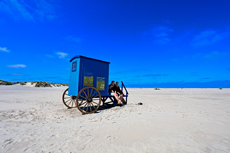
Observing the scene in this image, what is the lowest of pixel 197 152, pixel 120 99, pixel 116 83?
pixel 197 152

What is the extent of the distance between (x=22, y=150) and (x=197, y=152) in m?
4.67

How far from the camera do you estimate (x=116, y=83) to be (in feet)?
35.6

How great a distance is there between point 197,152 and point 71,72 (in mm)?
8243

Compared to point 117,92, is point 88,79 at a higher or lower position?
higher

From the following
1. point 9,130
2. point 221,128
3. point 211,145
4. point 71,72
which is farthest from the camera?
point 71,72

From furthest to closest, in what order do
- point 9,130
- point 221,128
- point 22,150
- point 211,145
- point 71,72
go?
point 71,72 < point 221,128 < point 9,130 < point 211,145 < point 22,150

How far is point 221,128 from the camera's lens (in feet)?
17.7

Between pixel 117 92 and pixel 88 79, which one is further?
pixel 117 92

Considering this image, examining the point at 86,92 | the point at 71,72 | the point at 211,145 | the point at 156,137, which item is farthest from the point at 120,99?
the point at 211,145

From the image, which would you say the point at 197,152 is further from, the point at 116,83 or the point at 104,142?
the point at 116,83

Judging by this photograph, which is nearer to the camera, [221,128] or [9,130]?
[9,130]

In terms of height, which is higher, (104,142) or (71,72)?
(71,72)

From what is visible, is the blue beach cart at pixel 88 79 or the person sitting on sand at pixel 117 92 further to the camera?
the person sitting on sand at pixel 117 92

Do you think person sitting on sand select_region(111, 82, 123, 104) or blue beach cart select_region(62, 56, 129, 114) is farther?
person sitting on sand select_region(111, 82, 123, 104)
